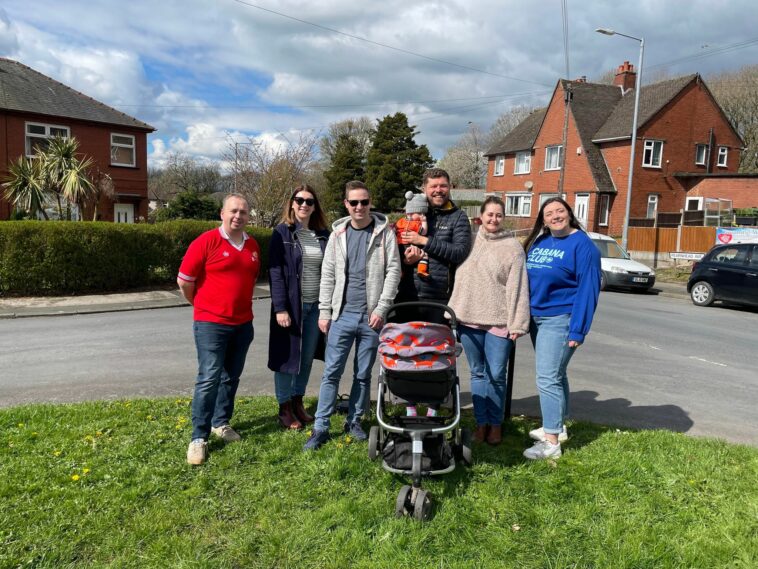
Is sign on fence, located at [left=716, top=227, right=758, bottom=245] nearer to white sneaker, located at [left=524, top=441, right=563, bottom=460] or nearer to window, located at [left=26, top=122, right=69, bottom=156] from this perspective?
white sneaker, located at [left=524, top=441, right=563, bottom=460]

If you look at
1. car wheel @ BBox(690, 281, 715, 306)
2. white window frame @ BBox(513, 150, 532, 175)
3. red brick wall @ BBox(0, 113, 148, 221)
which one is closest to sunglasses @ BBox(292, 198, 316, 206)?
car wheel @ BBox(690, 281, 715, 306)

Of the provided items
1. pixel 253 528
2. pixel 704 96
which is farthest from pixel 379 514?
pixel 704 96

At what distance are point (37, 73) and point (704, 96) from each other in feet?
123

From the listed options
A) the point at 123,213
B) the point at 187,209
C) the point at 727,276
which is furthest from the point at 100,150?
the point at 727,276

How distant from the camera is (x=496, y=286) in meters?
4.25

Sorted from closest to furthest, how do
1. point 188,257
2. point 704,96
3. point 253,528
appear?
1. point 253,528
2. point 188,257
3. point 704,96

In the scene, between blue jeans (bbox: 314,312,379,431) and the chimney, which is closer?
blue jeans (bbox: 314,312,379,431)

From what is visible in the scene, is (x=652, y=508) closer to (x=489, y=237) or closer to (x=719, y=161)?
(x=489, y=237)

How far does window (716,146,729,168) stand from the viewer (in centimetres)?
3412

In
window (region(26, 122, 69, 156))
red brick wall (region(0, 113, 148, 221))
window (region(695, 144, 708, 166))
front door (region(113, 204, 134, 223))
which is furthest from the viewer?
window (region(695, 144, 708, 166))

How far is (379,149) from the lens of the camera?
1998 inches

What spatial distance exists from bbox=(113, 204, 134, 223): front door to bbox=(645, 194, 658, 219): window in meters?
29.0

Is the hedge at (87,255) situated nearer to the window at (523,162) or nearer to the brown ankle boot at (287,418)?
the brown ankle boot at (287,418)

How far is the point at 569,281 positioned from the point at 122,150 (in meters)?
28.2
